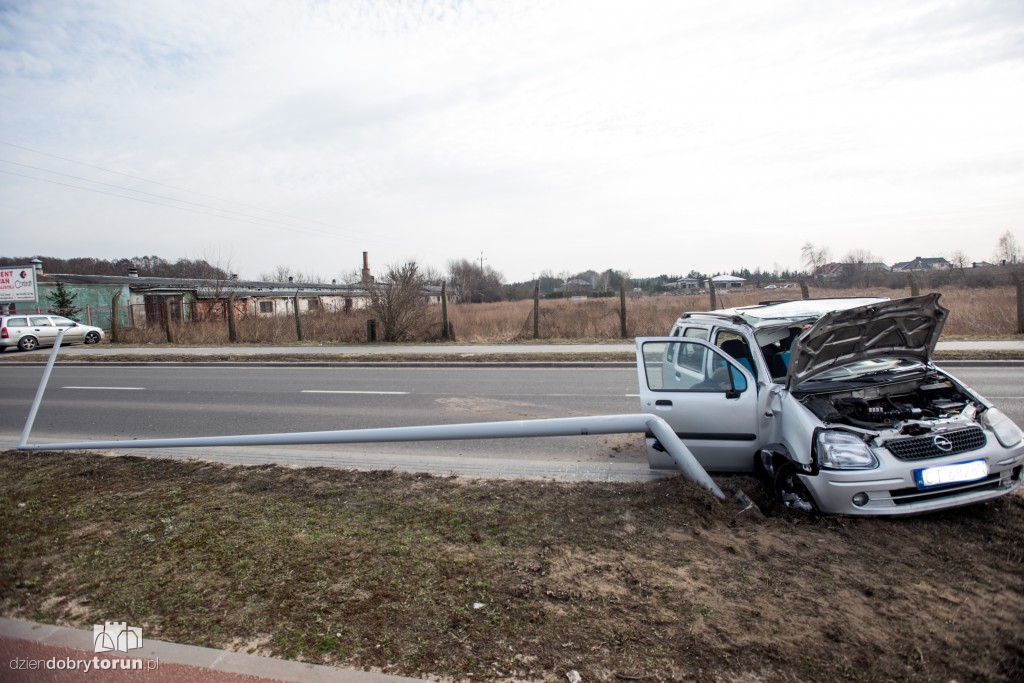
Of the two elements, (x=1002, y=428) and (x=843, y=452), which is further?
(x=1002, y=428)

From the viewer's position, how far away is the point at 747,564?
151 inches

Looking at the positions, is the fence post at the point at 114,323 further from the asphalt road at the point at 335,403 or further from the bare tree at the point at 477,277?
the bare tree at the point at 477,277

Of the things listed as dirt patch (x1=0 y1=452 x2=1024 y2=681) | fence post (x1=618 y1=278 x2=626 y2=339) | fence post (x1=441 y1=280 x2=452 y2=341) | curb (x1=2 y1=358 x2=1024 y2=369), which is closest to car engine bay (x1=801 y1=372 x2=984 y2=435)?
dirt patch (x1=0 y1=452 x2=1024 y2=681)

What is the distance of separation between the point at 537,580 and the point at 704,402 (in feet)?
8.88

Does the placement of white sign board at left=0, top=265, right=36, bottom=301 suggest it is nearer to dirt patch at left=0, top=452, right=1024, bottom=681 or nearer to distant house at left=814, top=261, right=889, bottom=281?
dirt patch at left=0, top=452, right=1024, bottom=681

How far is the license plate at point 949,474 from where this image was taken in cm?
445

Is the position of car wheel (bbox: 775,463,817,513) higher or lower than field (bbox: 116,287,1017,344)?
lower

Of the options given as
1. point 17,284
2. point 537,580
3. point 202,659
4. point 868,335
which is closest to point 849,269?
point 868,335

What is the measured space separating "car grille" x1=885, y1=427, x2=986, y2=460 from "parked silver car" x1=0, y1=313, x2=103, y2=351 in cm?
2764

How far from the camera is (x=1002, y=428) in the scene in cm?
484

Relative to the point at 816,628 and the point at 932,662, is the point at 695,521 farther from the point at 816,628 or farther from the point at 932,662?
the point at 932,662

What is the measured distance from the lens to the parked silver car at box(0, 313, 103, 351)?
24.5 m

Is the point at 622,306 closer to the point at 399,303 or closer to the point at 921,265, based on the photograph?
the point at 399,303

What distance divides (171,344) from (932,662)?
1050 inches
